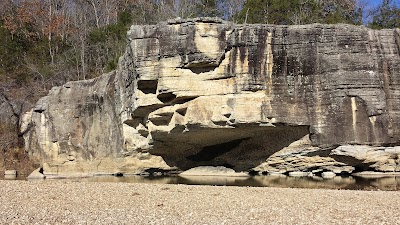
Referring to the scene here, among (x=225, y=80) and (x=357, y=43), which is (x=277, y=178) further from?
(x=357, y=43)

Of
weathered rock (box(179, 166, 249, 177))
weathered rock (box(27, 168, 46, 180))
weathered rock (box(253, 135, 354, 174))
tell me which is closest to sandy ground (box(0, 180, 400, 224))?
weathered rock (box(253, 135, 354, 174))

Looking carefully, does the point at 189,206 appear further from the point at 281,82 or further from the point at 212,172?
the point at 212,172

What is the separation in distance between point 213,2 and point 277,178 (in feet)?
70.9

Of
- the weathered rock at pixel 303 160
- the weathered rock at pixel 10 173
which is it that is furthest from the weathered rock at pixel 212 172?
the weathered rock at pixel 10 173

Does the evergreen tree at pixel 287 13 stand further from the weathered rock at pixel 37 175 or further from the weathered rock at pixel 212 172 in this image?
the weathered rock at pixel 37 175

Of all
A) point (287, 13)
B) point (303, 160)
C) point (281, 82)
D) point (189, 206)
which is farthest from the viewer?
point (287, 13)

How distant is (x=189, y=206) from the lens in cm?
1209

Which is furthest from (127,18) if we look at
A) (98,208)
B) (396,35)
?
(98,208)

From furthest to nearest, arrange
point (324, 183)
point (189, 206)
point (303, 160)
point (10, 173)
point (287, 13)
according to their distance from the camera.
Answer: point (287, 13) < point (10, 173) < point (303, 160) < point (324, 183) < point (189, 206)

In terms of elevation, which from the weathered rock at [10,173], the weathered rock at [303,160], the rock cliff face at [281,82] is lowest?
the weathered rock at [10,173]

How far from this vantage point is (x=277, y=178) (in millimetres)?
22062

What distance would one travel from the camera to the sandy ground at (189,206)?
10102 millimetres

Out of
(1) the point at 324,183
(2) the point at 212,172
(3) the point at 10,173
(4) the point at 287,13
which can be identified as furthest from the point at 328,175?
(3) the point at 10,173

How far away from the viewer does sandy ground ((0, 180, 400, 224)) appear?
10.1m
